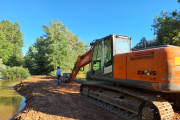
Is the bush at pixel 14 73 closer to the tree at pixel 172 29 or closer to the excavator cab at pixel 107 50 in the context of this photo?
the excavator cab at pixel 107 50

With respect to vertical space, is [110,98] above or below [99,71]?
below

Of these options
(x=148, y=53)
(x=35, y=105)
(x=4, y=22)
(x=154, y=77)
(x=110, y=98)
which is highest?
(x=4, y=22)

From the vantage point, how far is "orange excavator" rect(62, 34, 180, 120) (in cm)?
304

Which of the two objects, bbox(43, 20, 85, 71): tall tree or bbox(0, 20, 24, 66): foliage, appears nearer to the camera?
bbox(43, 20, 85, 71): tall tree

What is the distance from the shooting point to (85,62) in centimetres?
729

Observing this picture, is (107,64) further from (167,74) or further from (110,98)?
(167,74)

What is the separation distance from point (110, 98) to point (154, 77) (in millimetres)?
1977

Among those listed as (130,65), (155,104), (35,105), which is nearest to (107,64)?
(130,65)

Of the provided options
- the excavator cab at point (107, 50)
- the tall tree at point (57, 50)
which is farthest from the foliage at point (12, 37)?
the excavator cab at point (107, 50)

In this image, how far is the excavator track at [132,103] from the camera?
3118 mm

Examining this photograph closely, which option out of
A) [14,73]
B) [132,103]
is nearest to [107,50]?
[132,103]

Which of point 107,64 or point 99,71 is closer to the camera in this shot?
point 107,64

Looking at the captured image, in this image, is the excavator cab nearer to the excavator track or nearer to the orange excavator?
the orange excavator

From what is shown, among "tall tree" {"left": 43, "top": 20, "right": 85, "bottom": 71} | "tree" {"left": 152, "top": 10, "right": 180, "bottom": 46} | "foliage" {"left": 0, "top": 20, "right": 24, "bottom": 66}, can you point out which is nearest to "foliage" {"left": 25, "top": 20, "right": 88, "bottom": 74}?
"tall tree" {"left": 43, "top": 20, "right": 85, "bottom": 71}
